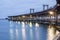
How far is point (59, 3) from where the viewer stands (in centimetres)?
3916

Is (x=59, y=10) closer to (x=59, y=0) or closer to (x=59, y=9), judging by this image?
(x=59, y=9)

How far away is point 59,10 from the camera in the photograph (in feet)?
163

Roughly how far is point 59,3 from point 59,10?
34.6 feet

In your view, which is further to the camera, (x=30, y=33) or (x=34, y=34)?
(x=30, y=33)

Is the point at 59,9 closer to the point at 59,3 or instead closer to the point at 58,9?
the point at 58,9

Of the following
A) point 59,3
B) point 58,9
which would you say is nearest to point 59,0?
point 59,3

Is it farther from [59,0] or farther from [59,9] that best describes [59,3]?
[59,9]

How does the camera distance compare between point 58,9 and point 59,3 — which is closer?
point 59,3

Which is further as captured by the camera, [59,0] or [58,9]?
[58,9]

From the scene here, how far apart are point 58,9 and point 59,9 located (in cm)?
30

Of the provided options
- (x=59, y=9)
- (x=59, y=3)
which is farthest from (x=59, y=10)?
(x=59, y=3)

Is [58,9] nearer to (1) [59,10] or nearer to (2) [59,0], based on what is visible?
(1) [59,10]

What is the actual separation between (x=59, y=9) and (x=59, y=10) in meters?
0.81

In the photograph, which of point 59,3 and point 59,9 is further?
point 59,9
